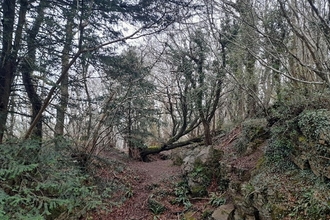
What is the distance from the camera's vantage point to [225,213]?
535 centimetres

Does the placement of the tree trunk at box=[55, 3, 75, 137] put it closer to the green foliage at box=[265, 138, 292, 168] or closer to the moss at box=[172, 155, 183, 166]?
the green foliage at box=[265, 138, 292, 168]

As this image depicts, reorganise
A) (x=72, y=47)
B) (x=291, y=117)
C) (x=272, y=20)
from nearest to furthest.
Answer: (x=72, y=47) < (x=291, y=117) < (x=272, y=20)

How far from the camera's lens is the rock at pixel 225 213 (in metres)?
5.28

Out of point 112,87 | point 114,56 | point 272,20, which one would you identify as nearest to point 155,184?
point 112,87

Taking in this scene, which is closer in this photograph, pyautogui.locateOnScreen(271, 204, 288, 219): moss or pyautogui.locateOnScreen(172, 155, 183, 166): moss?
pyautogui.locateOnScreen(271, 204, 288, 219): moss

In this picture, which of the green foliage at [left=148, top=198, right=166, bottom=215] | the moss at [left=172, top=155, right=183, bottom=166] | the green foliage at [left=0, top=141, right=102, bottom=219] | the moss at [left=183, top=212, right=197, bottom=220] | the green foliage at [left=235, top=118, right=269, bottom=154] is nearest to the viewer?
the green foliage at [left=0, top=141, right=102, bottom=219]

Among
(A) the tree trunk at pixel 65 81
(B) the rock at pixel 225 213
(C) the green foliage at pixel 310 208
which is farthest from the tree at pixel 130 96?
(C) the green foliage at pixel 310 208

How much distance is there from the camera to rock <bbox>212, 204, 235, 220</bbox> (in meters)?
5.28

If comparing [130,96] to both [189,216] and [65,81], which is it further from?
[189,216]

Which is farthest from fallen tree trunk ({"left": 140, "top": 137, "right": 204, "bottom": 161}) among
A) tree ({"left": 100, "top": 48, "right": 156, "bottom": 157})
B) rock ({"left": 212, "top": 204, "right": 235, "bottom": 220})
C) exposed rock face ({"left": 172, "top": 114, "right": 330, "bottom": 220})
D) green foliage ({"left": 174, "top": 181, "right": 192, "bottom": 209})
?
rock ({"left": 212, "top": 204, "right": 235, "bottom": 220})

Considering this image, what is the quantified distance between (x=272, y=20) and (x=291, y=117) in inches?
102

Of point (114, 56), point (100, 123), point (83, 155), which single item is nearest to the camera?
point (114, 56)

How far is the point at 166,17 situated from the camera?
16.6 feet

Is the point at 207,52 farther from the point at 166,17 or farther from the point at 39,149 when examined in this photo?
the point at 39,149
